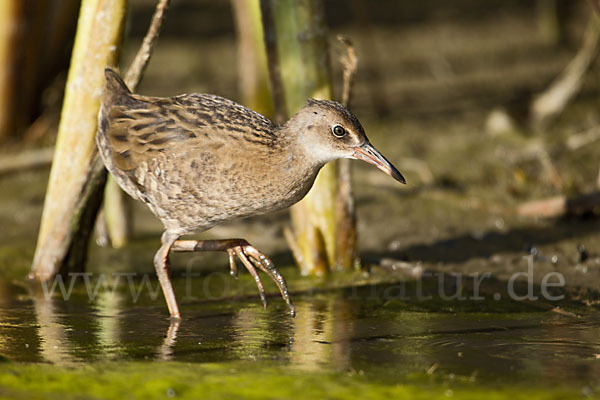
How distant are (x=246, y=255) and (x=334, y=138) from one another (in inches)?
38.8

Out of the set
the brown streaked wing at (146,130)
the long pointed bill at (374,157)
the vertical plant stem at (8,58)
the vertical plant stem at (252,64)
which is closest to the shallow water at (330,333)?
the long pointed bill at (374,157)

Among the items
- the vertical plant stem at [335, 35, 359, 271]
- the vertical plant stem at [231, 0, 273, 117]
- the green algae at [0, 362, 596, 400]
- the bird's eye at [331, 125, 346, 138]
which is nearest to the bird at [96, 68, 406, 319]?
the bird's eye at [331, 125, 346, 138]

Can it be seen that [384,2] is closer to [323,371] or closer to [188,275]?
[188,275]

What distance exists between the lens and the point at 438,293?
5.88 meters

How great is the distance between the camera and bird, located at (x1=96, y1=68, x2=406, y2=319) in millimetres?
5152

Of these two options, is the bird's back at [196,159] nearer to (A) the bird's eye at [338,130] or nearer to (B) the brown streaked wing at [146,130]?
(B) the brown streaked wing at [146,130]

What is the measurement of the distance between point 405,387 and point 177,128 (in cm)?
218

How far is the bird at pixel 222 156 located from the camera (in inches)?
203

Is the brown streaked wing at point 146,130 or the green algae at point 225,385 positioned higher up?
the brown streaked wing at point 146,130

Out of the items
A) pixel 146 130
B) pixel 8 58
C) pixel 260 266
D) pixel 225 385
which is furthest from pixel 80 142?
pixel 8 58

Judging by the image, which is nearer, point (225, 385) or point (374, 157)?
point (225, 385)

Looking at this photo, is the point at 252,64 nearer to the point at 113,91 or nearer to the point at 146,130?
the point at 113,91

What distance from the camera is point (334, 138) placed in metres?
5.12

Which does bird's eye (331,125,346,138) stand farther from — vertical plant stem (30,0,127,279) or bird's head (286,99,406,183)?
vertical plant stem (30,0,127,279)
